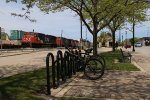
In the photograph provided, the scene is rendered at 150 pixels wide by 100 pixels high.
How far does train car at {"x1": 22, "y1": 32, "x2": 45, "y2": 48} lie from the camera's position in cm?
7081

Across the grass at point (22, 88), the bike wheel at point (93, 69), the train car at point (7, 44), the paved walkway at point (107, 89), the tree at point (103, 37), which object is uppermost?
the tree at point (103, 37)

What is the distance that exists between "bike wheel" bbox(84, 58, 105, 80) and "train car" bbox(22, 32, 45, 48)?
182ft

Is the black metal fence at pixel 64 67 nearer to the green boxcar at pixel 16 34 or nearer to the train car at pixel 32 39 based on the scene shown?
the train car at pixel 32 39

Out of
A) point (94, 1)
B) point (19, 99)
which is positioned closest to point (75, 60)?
point (19, 99)

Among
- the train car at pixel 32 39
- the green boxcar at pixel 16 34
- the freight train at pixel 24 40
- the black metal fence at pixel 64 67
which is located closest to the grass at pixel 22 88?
the black metal fence at pixel 64 67

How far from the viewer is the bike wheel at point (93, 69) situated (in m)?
15.1

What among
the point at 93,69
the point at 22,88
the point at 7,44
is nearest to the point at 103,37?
the point at 7,44

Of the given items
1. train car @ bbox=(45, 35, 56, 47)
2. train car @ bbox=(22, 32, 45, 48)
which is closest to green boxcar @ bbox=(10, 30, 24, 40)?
train car @ bbox=(22, 32, 45, 48)

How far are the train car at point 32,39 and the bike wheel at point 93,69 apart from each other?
2185 inches

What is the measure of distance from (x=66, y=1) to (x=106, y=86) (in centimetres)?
1495

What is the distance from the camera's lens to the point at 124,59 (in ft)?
88.8

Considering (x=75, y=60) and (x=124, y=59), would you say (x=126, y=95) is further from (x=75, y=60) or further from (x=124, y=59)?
(x=124, y=59)

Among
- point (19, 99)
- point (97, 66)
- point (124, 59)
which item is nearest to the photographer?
point (19, 99)

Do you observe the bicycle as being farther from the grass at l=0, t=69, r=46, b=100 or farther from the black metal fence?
the grass at l=0, t=69, r=46, b=100
